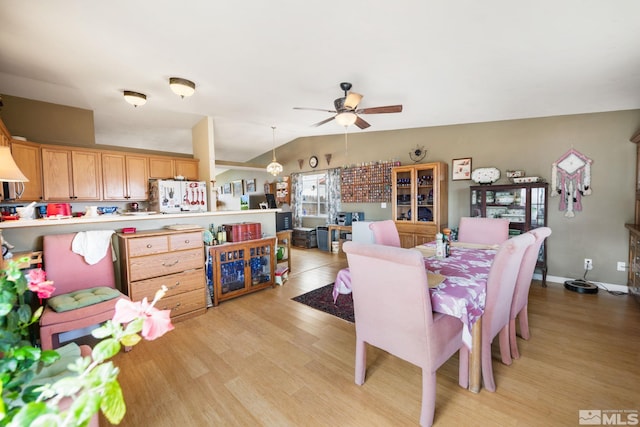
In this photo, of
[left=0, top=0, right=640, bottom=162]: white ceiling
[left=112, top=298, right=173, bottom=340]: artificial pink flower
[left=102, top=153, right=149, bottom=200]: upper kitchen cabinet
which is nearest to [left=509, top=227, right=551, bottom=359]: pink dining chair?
[left=0, top=0, right=640, bottom=162]: white ceiling

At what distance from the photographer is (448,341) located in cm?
157

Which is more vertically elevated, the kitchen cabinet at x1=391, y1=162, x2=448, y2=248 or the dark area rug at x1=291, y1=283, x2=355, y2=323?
the kitchen cabinet at x1=391, y1=162, x2=448, y2=248

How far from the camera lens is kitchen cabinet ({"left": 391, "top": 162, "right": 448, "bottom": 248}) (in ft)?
14.8

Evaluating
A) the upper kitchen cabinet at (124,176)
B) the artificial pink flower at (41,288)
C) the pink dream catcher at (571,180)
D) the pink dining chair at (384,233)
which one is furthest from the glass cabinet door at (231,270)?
the pink dream catcher at (571,180)

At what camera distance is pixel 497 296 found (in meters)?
1.66

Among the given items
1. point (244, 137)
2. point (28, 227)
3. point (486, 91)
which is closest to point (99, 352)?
point (28, 227)

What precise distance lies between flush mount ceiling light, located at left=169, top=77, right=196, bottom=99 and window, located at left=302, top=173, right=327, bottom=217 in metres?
4.11

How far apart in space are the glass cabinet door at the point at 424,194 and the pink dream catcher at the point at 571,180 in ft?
5.26

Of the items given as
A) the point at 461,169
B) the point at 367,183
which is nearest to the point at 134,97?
the point at 367,183

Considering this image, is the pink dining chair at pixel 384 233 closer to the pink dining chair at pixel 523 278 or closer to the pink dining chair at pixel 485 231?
the pink dining chair at pixel 485 231

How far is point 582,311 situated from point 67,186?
671 cm

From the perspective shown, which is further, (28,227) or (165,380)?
(28,227)

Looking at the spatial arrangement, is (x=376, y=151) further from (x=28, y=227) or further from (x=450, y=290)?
(x=28, y=227)

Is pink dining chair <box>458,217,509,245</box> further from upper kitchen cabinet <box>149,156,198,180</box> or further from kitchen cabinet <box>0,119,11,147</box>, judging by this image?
kitchen cabinet <box>0,119,11,147</box>
